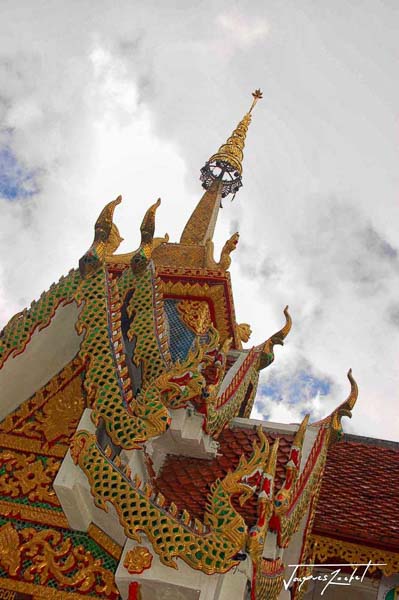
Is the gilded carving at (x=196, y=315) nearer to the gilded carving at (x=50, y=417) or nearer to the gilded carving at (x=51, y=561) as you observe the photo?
the gilded carving at (x=50, y=417)

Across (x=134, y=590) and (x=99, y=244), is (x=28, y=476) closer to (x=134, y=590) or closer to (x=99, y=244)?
(x=134, y=590)

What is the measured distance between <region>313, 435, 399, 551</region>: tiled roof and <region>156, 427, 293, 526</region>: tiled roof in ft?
2.66

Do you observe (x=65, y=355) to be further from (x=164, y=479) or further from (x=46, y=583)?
(x=46, y=583)

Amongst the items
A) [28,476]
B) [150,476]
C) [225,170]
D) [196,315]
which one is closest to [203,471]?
[150,476]

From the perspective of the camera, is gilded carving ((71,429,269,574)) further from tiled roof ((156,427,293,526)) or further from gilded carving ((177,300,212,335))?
gilded carving ((177,300,212,335))

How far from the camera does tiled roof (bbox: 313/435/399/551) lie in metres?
6.01

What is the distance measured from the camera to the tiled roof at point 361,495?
6.01 meters

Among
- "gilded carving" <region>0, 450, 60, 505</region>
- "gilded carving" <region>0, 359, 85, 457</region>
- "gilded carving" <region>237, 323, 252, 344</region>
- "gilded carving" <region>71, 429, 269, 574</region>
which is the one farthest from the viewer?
"gilded carving" <region>237, 323, 252, 344</region>

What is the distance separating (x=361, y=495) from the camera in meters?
6.85

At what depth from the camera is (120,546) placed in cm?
489

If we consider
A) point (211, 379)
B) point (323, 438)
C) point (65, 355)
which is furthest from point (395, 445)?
point (65, 355)

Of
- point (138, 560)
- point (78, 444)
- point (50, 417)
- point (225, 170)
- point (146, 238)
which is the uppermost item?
point (225, 170)

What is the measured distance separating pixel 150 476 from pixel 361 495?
7.98 feet

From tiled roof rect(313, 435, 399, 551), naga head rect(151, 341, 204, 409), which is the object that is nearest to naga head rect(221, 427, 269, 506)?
naga head rect(151, 341, 204, 409)
